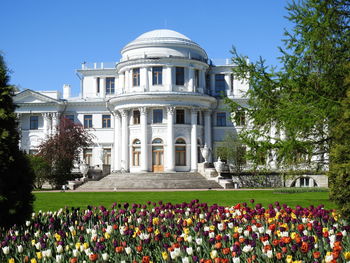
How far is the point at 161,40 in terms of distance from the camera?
5284cm

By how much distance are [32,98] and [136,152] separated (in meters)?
15.1

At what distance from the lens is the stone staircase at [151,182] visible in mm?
41125

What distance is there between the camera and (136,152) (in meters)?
52.0

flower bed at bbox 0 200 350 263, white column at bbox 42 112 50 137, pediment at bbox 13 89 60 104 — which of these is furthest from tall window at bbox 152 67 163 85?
flower bed at bbox 0 200 350 263

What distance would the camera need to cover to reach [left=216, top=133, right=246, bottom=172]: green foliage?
4894 cm

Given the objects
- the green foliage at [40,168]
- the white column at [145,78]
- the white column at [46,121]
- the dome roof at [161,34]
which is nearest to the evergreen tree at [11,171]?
the green foliage at [40,168]

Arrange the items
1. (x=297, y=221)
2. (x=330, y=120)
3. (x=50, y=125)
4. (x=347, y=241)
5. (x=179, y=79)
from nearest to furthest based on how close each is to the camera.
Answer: (x=347, y=241) → (x=297, y=221) → (x=330, y=120) → (x=179, y=79) → (x=50, y=125)

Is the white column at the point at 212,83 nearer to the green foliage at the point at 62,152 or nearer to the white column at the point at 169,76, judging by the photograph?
the white column at the point at 169,76

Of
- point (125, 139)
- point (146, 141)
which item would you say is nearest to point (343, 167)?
point (146, 141)

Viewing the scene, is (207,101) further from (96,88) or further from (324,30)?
(324,30)

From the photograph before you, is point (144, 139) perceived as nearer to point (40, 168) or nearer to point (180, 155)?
point (180, 155)

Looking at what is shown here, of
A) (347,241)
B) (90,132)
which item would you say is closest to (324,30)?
(347,241)

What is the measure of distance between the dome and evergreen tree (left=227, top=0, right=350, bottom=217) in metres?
32.2

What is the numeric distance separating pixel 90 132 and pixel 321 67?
41.5 meters
